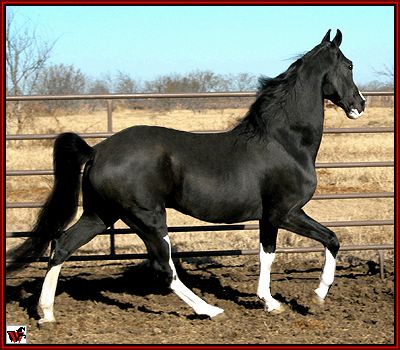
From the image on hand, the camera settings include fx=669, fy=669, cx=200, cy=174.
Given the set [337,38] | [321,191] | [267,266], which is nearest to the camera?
[267,266]

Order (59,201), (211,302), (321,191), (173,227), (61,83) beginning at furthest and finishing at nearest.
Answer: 1. (61,83)
2. (321,191)
3. (173,227)
4. (211,302)
5. (59,201)

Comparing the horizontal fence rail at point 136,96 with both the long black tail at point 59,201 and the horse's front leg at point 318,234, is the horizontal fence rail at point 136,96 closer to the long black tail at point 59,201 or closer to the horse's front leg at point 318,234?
the long black tail at point 59,201

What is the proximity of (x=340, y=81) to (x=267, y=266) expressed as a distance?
160 centimetres

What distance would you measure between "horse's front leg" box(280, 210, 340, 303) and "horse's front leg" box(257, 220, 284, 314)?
14cm

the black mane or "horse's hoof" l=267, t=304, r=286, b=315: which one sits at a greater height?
the black mane

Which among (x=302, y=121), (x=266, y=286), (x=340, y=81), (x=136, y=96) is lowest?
(x=266, y=286)

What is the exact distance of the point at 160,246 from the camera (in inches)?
194

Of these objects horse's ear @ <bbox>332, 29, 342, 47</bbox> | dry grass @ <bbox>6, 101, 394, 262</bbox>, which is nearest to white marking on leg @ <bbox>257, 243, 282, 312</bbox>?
dry grass @ <bbox>6, 101, 394, 262</bbox>

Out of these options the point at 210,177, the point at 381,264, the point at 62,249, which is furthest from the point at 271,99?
the point at 381,264

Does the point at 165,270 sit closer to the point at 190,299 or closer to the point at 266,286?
the point at 190,299

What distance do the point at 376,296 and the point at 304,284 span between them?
715mm

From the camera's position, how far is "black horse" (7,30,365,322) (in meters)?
4.89

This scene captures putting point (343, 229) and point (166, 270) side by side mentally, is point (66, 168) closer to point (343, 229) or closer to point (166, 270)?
point (166, 270)

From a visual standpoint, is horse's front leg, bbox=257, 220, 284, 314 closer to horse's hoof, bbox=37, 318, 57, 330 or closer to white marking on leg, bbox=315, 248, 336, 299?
white marking on leg, bbox=315, 248, 336, 299
